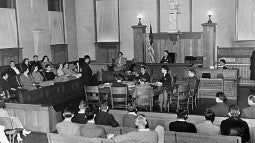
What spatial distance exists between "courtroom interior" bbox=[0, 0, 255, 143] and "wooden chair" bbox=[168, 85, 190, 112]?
0.03 meters

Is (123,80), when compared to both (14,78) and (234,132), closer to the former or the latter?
(14,78)

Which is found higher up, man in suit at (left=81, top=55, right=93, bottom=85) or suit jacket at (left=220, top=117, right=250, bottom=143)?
man in suit at (left=81, top=55, right=93, bottom=85)

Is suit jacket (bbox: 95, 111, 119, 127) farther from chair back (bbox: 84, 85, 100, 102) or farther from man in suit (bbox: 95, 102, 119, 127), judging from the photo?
chair back (bbox: 84, 85, 100, 102)

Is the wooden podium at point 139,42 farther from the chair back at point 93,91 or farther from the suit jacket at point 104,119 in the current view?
the suit jacket at point 104,119

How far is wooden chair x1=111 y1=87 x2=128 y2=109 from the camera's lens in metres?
8.03

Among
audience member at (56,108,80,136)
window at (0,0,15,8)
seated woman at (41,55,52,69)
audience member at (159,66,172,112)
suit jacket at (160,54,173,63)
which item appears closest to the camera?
audience member at (56,108,80,136)

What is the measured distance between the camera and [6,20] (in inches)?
476

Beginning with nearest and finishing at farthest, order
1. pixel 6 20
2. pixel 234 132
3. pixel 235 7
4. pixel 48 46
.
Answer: pixel 234 132 < pixel 6 20 < pixel 235 7 < pixel 48 46

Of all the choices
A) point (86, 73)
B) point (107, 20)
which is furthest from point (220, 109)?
point (107, 20)

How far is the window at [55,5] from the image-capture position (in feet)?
48.0

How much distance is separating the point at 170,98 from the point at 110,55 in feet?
24.7

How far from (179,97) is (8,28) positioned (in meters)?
7.26

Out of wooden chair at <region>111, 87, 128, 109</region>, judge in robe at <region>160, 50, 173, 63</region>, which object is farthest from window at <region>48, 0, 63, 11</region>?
wooden chair at <region>111, 87, 128, 109</region>

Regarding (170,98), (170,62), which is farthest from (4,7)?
(170,98)
